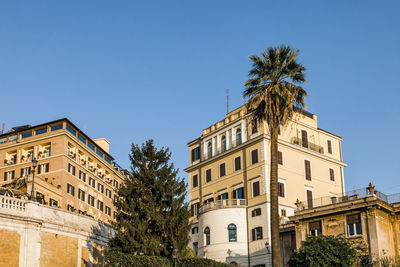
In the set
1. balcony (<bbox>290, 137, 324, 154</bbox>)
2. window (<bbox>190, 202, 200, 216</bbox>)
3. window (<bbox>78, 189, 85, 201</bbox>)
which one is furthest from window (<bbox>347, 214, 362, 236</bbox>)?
window (<bbox>78, 189, 85, 201</bbox>)

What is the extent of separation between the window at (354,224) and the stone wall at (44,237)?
72.3 feet

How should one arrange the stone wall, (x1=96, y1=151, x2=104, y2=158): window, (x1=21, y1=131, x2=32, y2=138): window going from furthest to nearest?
(x1=96, y1=151, x2=104, y2=158): window < (x1=21, y1=131, x2=32, y2=138): window < the stone wall

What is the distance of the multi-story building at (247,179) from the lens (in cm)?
6034

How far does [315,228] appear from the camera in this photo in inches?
2034

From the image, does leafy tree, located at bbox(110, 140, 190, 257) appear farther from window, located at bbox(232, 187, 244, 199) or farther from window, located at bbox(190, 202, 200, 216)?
window, located at bbox(190, 202, 200, 216)

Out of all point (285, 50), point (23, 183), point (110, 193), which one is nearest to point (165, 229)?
point (285, 50)

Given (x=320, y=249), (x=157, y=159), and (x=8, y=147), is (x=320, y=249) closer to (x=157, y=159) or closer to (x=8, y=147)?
(x=157, y=159)

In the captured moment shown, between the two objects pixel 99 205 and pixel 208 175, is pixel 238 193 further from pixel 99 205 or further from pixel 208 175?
pixel 99 205

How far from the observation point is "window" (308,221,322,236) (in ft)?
169

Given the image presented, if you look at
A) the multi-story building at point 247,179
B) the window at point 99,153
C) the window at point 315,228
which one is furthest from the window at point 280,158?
the window at point 99,153

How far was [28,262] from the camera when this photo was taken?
3606cm

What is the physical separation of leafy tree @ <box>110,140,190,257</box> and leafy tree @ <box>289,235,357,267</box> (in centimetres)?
1016

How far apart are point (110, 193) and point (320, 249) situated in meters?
53.8

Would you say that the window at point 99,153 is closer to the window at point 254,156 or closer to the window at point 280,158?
the window at point 254,156
